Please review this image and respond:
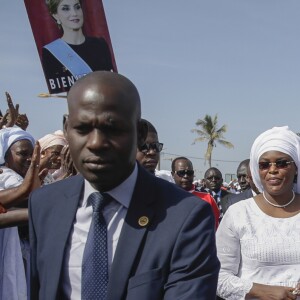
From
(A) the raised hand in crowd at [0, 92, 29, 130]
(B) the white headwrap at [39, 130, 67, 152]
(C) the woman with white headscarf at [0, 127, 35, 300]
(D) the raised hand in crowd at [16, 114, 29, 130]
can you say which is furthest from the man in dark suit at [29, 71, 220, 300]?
(D) the raised hand in crowd at [16, 114, 29, 130]

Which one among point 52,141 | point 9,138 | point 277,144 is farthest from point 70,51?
point 277,144

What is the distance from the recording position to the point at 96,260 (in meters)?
1.79

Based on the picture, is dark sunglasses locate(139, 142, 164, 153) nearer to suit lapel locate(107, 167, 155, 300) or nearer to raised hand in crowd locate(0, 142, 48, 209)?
raised hand in crowd locate(0, 142, 48, 209)

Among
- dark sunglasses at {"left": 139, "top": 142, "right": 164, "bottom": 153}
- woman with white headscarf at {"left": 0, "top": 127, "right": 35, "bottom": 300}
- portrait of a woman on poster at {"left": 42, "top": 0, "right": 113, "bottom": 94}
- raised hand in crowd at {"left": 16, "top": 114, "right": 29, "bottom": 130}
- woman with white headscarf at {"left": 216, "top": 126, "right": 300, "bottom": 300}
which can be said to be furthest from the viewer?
portrait of a woman on poster at {"left": 42, "top": 0, "right": 113, "bottom": 94}

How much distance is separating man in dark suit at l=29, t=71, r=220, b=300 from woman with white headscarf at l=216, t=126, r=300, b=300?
1.57 metres

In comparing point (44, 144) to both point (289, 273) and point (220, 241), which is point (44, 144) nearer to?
point (220, 241)

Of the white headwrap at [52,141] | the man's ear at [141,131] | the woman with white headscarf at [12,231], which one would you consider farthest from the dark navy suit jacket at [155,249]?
the white headwrap at [52,141]

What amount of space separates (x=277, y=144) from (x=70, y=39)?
6608 millimetres

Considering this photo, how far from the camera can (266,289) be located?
127 inches

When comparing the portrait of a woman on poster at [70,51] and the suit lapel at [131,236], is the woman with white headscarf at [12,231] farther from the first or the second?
the portrait of a woman on poster at [70,51]

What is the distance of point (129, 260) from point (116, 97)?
550mm

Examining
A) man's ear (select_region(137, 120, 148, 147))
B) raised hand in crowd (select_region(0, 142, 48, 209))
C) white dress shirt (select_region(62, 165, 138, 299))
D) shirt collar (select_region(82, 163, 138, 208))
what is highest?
man's ear (select_region(137, 120, 148, 147))

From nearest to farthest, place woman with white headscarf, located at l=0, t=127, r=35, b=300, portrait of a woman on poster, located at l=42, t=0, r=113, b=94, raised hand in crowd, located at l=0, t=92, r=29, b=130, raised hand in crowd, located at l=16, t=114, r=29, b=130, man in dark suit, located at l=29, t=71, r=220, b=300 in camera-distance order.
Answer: man in dark suit, located at l=29, t=71, r=220, b=300 → woman with white headscarf, located at l=0, t=127, r=35, b=300 → raised hand in crowd, located at l=0, t=92, r=29, b=130 → raised hand in crowd, located at l=16, t=114, r=29, b=130 → portrait of a woman on poster, located at l=42, t=0, r=113, b=94

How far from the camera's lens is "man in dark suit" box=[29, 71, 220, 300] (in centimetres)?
173
